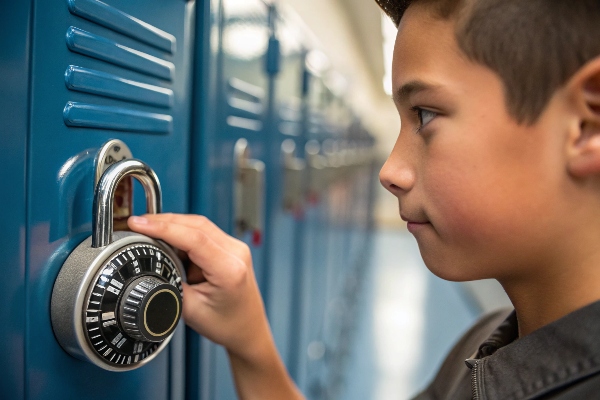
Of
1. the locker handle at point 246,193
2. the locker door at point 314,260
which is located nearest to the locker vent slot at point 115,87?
the locker handle at point 246,193

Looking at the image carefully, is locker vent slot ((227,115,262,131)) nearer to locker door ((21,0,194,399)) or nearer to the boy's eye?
locker door ((21,0,194,399))

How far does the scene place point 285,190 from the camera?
1.84 metres

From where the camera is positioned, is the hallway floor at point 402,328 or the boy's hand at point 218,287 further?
the hallway floor at point 402,328

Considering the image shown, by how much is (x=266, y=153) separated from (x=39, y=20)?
3.23 feet

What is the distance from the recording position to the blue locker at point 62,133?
599 mm

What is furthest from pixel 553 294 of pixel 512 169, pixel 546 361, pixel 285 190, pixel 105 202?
pixel 285 190

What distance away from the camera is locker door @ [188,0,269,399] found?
1.02m

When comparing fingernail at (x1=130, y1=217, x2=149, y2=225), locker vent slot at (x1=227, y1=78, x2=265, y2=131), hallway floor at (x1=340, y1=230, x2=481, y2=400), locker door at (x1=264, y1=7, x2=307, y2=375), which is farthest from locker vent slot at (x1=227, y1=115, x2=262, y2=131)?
hallway floor at (x1=340, y1=230, x2=481, y2=400)

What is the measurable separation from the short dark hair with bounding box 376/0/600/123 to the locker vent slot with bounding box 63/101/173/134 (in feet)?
1.53

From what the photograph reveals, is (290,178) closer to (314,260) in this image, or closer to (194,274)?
(314,260)

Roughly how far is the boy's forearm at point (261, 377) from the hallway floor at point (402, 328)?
9.79 feet

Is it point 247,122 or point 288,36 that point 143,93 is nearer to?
point 247,122

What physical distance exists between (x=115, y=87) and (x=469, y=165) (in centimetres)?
48

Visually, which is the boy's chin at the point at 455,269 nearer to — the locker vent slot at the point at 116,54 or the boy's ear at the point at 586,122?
the boy's ear at the point at 586,122
